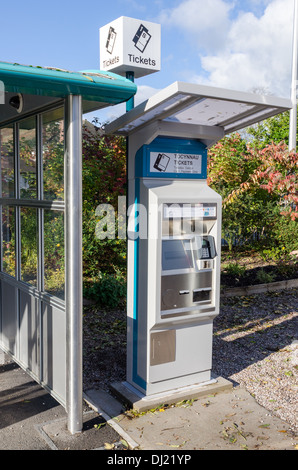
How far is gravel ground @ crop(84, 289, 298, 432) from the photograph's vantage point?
4387 mm

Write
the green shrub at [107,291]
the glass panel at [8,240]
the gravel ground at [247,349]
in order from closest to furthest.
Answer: the gravel ground at [247,349] → the glass panel at [8,240] → the green shrub at [107,291]

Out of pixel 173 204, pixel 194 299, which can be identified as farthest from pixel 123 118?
pixel 194 299

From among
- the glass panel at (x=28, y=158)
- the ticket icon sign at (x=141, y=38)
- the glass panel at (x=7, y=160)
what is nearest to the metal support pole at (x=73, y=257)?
the glass panel at (x=28, y=158)

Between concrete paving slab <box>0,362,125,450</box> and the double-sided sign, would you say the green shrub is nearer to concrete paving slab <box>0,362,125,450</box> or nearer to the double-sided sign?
concrete paving slab <box>0,362,125,450</box>

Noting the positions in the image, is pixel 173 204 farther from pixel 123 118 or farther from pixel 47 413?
pixel 47 413

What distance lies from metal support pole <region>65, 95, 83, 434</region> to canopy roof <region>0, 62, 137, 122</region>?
0.14m

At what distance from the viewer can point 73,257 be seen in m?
3.39

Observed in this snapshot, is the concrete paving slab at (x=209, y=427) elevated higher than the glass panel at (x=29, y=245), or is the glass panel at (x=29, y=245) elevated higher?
the glass panel at (x=29, y=245)

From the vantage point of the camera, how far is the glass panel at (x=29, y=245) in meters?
4.21

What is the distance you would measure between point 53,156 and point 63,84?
2.62ft

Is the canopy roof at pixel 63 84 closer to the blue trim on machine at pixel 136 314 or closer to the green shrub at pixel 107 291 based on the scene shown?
the blue trim on machine at pixel 136 314

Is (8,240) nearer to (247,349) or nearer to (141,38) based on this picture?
(141,38)

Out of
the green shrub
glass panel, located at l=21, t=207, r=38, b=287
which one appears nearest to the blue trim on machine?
glass panel, located at l=21, t=207, r=38, b=287
